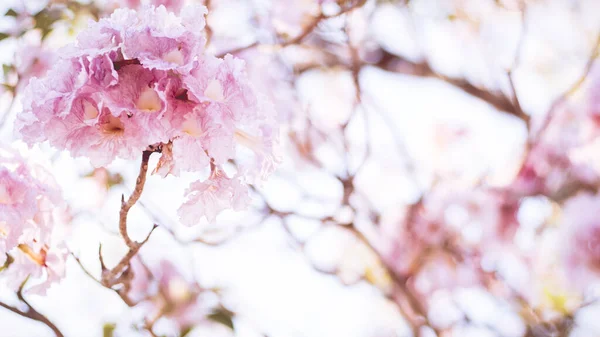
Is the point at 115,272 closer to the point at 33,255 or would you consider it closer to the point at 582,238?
the point at 33,255

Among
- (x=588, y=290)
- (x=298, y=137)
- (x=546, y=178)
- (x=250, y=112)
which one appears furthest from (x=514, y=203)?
(x=250, y=112)

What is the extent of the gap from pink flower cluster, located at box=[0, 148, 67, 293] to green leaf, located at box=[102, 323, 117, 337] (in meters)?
0.15

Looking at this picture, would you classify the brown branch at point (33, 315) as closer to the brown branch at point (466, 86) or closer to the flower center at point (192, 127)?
the flower center at point (192, 127)

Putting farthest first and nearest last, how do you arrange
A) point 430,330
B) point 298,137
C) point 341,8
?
point 298,137, point 341,8, point 430,330

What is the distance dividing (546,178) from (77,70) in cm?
100

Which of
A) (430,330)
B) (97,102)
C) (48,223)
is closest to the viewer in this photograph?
(97,102)

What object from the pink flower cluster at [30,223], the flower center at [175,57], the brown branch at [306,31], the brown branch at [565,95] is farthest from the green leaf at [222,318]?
the brown branch at [565,95]

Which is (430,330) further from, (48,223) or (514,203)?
(48,223)

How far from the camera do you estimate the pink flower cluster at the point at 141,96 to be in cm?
44

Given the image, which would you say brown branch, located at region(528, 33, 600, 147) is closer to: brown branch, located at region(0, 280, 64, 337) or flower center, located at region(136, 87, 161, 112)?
flower center, located at region(136, 87, 161, 112)

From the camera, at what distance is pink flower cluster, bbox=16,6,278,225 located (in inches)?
17.4

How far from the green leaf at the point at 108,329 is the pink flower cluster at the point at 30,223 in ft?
0.50

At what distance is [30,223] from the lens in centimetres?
61

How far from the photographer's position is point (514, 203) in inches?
47.4
